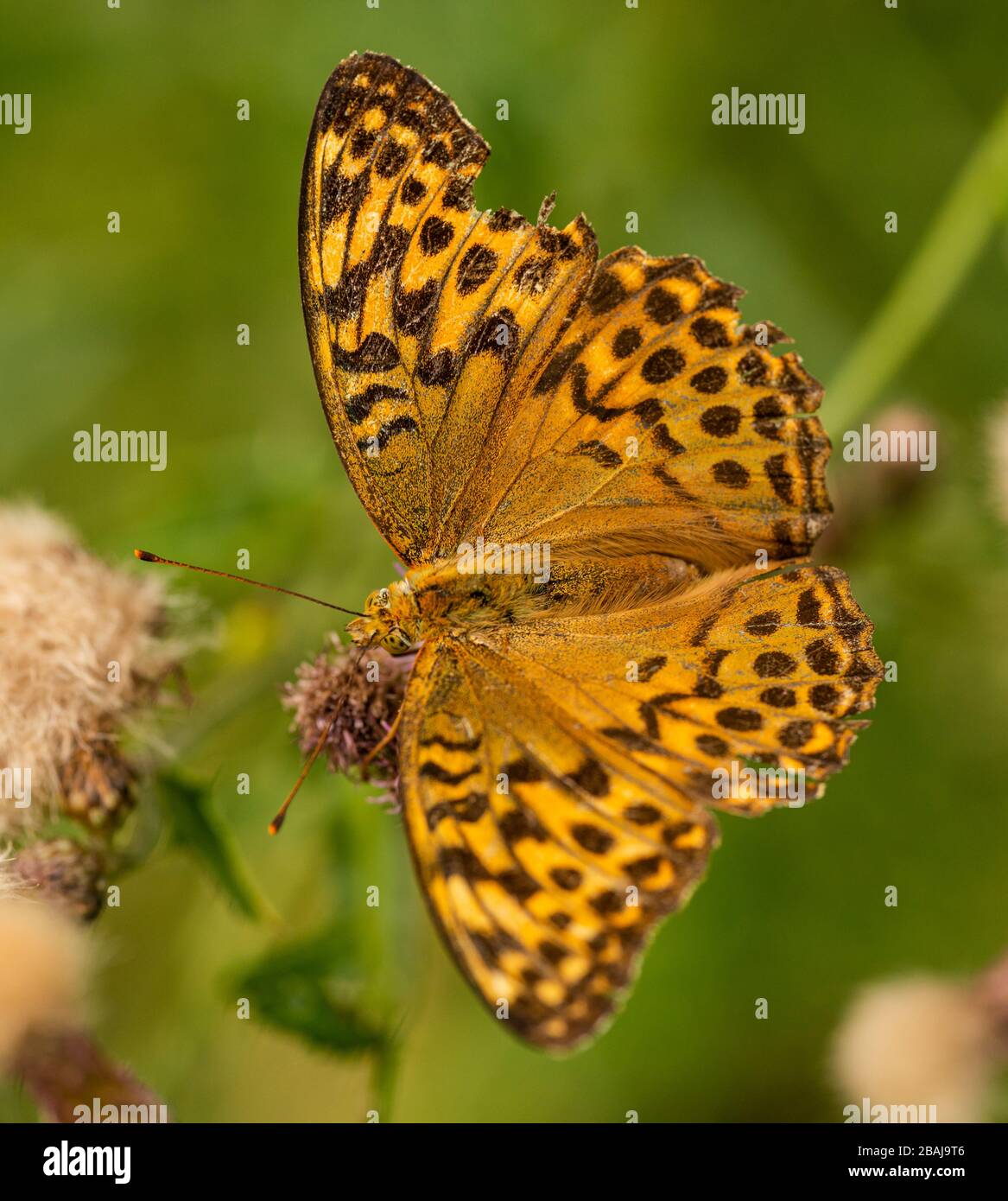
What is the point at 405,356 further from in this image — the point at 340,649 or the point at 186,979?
the point at 186,979

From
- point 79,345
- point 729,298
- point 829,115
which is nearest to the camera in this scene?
point 729,298

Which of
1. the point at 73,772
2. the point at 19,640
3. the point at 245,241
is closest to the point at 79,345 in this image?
the point at 245,241

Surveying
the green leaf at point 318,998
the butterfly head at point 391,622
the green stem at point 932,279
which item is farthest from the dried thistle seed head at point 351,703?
the green stem at point 932,279

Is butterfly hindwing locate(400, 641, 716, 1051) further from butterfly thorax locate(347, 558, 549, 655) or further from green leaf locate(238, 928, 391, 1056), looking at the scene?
green leaf locate(238, 928, 391, 1056)

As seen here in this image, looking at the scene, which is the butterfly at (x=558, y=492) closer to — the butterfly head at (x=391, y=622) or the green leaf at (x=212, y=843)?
the butterfly head at (x=391, y=622)

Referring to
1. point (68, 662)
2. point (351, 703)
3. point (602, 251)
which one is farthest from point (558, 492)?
point (602, 251)

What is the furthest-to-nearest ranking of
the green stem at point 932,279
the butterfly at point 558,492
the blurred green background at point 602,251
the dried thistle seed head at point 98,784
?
1. the blurred green background at point 602,251
2. the green stem at point 932,279
3. the dried thistle seed head at point 98,784
4. the butterfly at point 558,492
